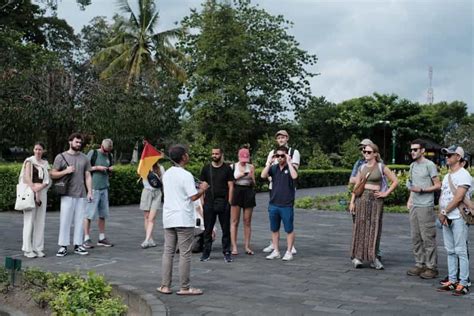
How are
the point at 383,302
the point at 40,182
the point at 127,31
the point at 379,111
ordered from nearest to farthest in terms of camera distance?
1. the point at 383,302
2. the point at 40,182
3. the point at 127,31
4. the point at 379,111

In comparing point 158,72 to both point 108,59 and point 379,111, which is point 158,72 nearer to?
point 108,59

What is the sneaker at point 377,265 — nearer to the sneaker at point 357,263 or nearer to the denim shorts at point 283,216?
the sneaker at point 357,263

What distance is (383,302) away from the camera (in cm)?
590

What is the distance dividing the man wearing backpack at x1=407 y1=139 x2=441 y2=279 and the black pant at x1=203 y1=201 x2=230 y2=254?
2555mm

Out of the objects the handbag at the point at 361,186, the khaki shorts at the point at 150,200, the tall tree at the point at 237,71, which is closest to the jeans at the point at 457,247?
the handbag at the point at 361,186

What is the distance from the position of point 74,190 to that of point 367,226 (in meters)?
4.25

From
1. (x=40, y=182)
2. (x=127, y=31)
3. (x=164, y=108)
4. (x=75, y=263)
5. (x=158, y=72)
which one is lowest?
(x=75, y=263)

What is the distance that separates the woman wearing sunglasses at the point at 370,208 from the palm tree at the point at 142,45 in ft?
81.9

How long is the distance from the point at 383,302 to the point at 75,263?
4.25 metres

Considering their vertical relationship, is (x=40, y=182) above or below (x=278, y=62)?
below

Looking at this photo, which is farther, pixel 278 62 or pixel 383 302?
pixel 278 62

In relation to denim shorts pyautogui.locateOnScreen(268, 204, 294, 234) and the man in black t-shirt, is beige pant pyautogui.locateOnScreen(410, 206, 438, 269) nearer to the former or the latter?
denim shorts pyautogui.locateOnScreen(268, 204, 294, 234)

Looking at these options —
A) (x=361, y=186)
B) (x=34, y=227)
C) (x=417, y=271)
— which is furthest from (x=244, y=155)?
(x=34, y=227)

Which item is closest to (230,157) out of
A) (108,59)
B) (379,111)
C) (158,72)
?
(158,72)
